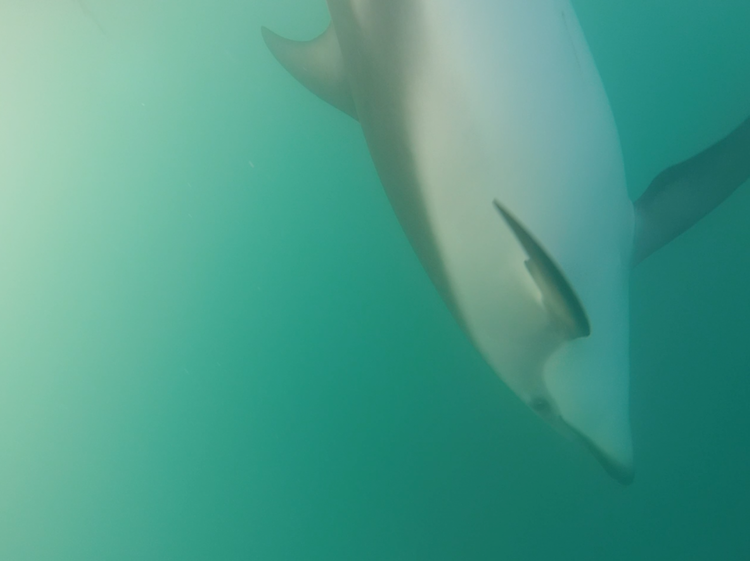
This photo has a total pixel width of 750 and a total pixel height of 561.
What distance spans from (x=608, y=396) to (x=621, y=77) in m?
1.51

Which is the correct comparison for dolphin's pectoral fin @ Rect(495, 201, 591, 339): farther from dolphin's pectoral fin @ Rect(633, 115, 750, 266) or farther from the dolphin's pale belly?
dolphin's pectoral fin @ Rect(633, 115, 750, 266)

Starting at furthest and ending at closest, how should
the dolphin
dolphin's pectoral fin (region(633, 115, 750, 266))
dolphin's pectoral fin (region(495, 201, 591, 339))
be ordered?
dolphin's pectoral fin (region(633, 115, 750, 266)), the dolphin, dolphin's pectoral fin (region(495, 201, 591, 339))

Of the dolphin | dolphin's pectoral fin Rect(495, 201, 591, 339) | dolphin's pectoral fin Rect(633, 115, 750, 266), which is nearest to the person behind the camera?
dolphin's pectoral fin Rect(495, 201, 591, 339)

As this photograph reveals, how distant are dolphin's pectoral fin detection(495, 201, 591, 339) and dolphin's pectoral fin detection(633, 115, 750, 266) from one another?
1.19 feet

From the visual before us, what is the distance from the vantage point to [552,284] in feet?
3.28

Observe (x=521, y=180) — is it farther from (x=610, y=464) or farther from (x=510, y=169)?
(x=610, y=464)

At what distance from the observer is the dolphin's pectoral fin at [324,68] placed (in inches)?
52.5

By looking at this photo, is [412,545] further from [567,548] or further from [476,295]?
[476,295]

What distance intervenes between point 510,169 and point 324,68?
21.4 inches

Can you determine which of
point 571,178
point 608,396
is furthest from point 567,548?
point 571,178

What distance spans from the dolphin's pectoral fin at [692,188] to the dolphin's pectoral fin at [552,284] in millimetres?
363

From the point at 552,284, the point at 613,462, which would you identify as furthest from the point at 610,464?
the point at 552,284

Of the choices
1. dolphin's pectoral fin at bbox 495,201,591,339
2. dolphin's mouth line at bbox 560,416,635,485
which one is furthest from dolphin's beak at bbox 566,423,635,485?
dolphin's pectoral fin at bbox 495,201,591,339

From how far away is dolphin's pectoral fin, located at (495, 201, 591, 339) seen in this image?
36.8 inches
